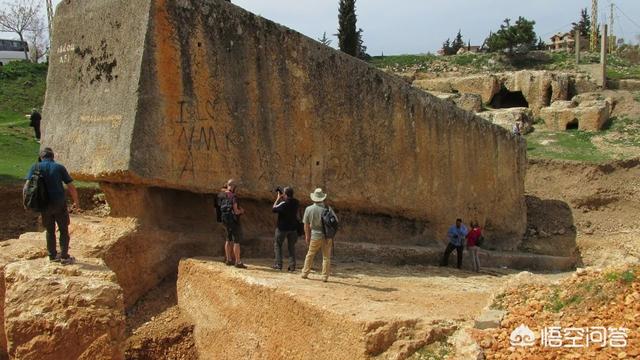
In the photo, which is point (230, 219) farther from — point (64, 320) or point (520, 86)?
point (520, 86)

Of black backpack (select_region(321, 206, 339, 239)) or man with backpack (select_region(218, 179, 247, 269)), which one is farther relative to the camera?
man with backpack (select_region(218, 179, 247, 269))

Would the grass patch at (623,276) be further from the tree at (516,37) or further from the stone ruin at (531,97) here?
the tree at (516,37)

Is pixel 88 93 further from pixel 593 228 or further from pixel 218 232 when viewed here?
pixel 593 228

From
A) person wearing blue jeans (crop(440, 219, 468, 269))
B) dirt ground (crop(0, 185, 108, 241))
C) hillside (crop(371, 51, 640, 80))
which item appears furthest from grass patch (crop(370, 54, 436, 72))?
dirt ground (crop(0, 185, 108, 241))

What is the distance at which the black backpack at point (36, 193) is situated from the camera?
6496 millimetres

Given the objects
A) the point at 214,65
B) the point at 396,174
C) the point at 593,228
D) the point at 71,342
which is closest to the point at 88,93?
the point at 214,65

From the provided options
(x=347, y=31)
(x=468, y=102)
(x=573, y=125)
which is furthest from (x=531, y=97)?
(x=347, y=31)

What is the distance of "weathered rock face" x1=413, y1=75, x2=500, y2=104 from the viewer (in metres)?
27.3

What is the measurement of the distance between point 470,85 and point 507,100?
2.19m

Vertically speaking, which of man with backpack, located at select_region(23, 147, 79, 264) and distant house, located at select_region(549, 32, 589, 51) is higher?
distant house, located at select_region(549, 32, 589, 51)

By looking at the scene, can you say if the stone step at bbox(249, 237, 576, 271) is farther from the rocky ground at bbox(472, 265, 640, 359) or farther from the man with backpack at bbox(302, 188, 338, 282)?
the rocky ground at bbox(472, 265, 640, 359)

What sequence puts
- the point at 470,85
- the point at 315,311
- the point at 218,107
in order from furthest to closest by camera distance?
the point at 470,85
the point at 218,107
the point at 315,311

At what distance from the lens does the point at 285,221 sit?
26.1ft

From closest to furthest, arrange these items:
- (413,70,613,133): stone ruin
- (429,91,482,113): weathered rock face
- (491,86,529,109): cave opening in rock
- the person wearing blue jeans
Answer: the person wearing blue jeans < (413,70,613,133): stone ruin < (429,91,482,113): weathered rock face < (491,86,529,109): cave opening in rock
